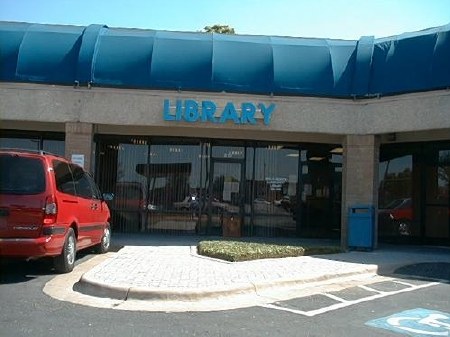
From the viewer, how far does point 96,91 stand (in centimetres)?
1423

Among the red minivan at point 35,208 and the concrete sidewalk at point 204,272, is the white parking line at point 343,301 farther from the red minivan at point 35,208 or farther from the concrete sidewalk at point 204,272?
the red minivan at point 35,208

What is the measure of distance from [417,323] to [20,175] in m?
6.02

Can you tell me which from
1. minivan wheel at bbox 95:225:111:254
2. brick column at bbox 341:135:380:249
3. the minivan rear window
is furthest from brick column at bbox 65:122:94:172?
brick column at bbox 341:135:380:249

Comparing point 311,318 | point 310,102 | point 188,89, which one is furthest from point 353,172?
point 311,318

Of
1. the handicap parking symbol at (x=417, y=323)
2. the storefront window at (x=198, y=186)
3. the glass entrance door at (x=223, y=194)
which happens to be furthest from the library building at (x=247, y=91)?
the handicap parking symbol at (x=417, y=323)

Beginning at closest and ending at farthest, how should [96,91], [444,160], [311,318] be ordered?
[311,318] < [96,91] < [444,160]

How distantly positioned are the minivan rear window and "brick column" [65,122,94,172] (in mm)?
5669

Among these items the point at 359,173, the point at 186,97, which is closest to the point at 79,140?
the point at 186,97

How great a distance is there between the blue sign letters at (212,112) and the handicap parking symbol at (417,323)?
780 centimetres

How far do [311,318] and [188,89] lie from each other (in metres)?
8.64

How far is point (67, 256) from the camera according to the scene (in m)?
9.15

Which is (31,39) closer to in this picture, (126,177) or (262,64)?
(126,177)

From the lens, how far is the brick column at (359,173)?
47.1 feet

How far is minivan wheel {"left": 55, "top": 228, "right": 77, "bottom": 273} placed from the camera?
8.99m
